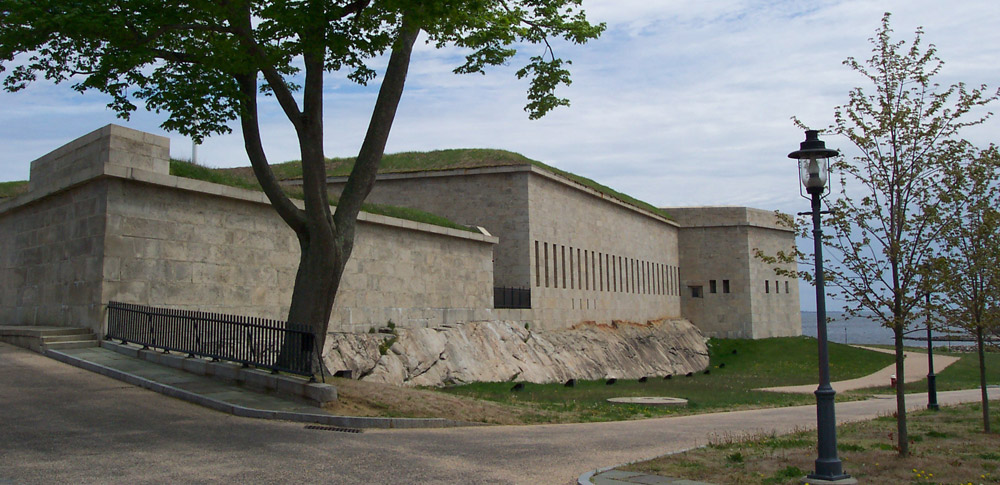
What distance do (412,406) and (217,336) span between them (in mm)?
3944

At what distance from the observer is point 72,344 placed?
1489 cm

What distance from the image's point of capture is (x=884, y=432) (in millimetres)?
12156

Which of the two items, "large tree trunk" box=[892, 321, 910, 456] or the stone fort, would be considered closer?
"large tree trunk" box=[892, 321, 910, 456]

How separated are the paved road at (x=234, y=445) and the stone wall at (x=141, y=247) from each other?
2.78 meters

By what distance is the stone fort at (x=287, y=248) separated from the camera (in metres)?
15.6

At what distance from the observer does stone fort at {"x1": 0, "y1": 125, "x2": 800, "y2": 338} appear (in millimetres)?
15570

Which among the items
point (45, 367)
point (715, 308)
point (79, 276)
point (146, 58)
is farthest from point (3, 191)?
point (715, 308)

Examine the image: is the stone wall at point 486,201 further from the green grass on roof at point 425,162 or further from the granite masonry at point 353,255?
the green grass on roof at point 425,162

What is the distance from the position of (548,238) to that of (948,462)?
22.6 m

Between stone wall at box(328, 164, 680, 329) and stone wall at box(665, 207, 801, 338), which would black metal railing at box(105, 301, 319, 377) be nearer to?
stone wall at box(328, 164, 680, 329)

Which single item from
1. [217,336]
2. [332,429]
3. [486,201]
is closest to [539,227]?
[486,201]

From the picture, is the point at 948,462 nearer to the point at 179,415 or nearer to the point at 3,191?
the point at 179,415

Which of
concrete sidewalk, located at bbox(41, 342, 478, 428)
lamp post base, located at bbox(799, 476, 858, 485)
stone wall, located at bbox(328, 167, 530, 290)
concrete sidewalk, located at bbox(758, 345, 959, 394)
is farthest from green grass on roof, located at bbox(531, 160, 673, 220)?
lamp post base, located at bbox(799, 476, 858, 485)

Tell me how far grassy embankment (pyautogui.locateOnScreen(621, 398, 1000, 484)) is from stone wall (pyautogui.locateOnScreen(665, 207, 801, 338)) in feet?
119
